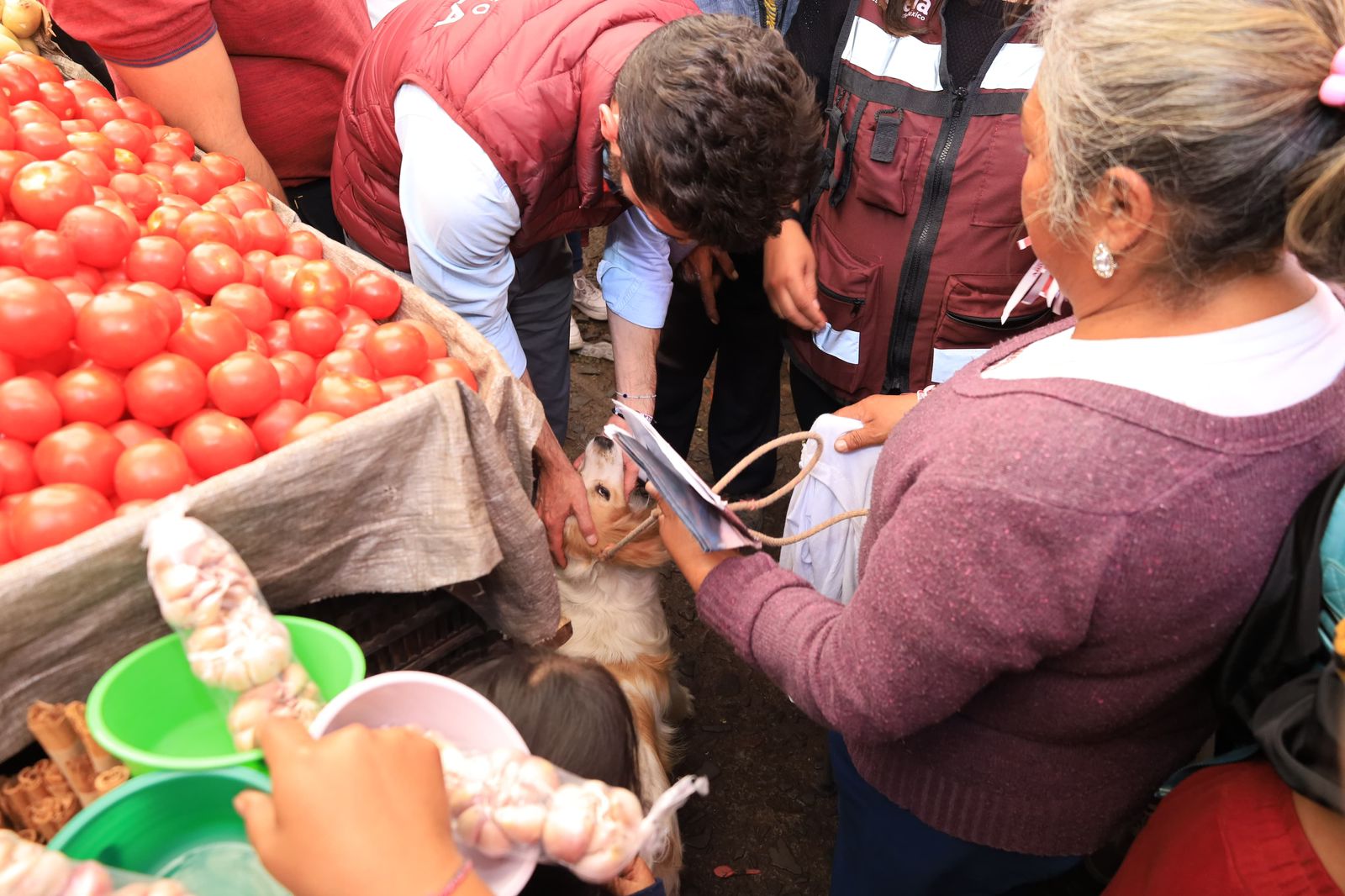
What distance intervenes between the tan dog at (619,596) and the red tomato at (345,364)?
3.58 ft

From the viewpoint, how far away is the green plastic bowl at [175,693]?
3.18 feet

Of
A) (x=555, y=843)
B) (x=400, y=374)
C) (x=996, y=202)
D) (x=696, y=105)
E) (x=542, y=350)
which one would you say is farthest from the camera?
(x=542, y=350)

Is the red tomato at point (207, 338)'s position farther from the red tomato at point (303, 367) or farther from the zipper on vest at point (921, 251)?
the zipper on vest at point (921, 251)

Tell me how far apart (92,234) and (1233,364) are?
1.70 m

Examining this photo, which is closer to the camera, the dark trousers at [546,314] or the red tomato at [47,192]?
the red tomato at [47,192]

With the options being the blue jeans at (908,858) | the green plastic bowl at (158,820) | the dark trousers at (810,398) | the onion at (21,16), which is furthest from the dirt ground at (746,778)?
the onion at (21,16)

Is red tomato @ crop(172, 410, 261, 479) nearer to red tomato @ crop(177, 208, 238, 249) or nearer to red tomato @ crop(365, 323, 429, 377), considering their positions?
red tomato @ crop(365, 323, 429, 377)

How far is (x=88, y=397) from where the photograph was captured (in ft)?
3.95

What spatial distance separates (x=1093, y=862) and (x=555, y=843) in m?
2.24

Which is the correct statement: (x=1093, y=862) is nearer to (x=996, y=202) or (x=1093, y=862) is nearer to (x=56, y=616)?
(x=996, y=202)

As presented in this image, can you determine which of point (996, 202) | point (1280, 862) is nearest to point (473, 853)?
point (1280, 862)

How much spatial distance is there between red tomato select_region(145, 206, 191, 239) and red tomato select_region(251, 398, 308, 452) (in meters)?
0.52

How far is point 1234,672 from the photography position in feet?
3.74

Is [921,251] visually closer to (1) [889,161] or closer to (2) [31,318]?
(1) [889,161]
